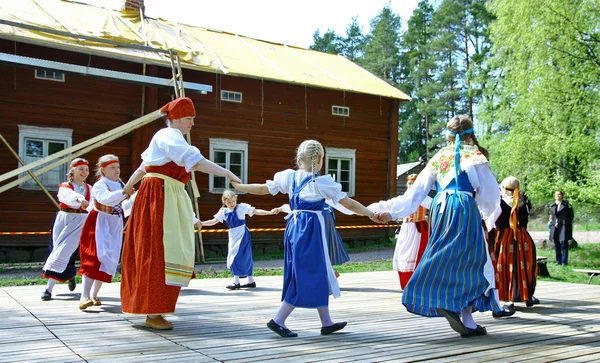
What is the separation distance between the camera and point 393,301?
6.04 metres

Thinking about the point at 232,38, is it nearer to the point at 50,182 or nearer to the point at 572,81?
the point at 50,182

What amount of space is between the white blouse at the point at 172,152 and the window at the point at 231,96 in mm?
10565

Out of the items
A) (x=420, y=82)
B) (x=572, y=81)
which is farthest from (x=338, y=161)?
(x=420, y=82)

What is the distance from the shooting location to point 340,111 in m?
16.8

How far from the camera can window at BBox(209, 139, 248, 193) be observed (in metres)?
14.6

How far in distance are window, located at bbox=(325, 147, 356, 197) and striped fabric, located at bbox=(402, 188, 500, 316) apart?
12.3 metres

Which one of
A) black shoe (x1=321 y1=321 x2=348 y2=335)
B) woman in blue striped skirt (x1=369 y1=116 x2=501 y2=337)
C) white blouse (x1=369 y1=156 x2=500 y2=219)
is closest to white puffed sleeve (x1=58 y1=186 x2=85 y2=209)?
black shoe (x1=321 y1=321 x2=348 y2=335)

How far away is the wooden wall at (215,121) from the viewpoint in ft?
40.2

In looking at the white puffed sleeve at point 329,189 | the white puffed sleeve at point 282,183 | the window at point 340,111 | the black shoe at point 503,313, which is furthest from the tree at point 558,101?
the white puffed sleeve at point 282,183

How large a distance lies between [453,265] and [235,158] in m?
11.3

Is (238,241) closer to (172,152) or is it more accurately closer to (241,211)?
(241,211)

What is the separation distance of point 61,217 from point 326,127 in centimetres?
1091

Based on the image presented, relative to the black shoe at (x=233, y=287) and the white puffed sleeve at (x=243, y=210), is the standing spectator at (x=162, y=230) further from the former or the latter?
the white puffed sleeve at (x=243, y=210)

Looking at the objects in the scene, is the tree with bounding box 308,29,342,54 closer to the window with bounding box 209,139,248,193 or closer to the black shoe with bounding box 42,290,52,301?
the window with bounding box 209,139,248,193
